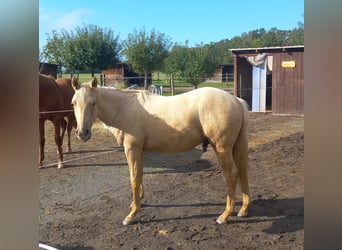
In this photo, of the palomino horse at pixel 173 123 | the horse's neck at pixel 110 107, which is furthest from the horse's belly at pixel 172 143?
the horse's neck at pixel 110 107

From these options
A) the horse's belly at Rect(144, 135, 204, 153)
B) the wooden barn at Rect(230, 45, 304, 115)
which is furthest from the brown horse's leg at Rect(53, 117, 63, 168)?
the wooden barn at Rect(230, 45, 304, 115)

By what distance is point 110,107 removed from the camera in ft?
11.7

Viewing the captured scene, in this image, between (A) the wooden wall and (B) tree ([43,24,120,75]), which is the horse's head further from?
(B) tree ([43,24,120,75])

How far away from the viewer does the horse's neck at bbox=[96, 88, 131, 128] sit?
11.6ft

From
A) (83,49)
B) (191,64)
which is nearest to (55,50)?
(83,49)

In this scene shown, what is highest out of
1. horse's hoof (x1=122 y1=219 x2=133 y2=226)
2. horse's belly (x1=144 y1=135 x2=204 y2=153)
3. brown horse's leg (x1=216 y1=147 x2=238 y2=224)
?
horse's belly (x1=144 y1=135 x2=204 y2=153)

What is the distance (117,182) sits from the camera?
4734 millimetres

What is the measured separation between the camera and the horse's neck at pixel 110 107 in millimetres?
3539

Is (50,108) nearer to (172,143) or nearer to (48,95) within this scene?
(48,95)

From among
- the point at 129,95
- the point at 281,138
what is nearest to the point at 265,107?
the point at 281,138

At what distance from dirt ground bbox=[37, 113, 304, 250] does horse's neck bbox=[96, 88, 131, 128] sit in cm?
102

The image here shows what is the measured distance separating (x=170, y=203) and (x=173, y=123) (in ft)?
3.51

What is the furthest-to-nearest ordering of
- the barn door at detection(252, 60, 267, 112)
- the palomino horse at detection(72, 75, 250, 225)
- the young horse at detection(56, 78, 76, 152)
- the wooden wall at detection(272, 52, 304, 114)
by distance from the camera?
the barn door at detection(252, 60, 267, 112) → the wooden wall at detection(272, 52, 304, 114) → the young horse at detection(56, 78, 76, 152) → the palomino horse at detection(72, 75, 250, 225)

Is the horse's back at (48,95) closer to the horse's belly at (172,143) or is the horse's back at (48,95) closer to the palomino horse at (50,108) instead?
the palomino horse at (50,108)
